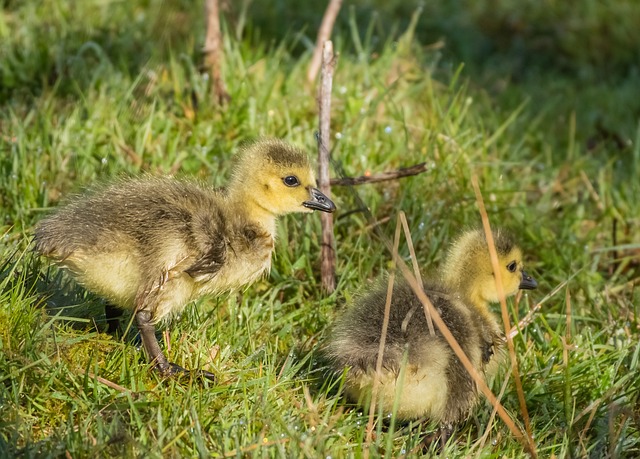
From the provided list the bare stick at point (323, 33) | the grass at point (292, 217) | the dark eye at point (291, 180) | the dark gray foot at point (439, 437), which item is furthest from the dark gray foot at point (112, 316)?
the bare stick at point (323, 33)

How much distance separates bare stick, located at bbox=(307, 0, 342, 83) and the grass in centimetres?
10

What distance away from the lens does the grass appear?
11.0 ft

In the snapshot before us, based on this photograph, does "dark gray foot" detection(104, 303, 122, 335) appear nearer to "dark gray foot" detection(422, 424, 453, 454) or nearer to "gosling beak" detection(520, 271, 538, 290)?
"dark gray foot" detection(422, 424, 453, 454)

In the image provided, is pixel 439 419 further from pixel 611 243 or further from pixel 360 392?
pixel 611 243

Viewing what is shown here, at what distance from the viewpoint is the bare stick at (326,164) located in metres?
4.26

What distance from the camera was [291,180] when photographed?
392 centimetres

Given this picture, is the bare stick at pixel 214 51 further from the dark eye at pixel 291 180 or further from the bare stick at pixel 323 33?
the dark eye at pixel 291 180

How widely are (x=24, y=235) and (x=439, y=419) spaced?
6.44 ft

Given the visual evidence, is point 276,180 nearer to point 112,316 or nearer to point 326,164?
point 326,164

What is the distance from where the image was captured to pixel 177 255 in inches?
138

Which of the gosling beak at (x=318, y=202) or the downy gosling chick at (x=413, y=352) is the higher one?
the gosling beak at (x=318, y=202)

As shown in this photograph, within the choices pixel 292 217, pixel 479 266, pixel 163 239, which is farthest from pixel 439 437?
pixel 292 217

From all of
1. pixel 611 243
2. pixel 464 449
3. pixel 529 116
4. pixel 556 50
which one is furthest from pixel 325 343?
pixel 556 50

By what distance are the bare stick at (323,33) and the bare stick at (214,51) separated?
0.58 metres
